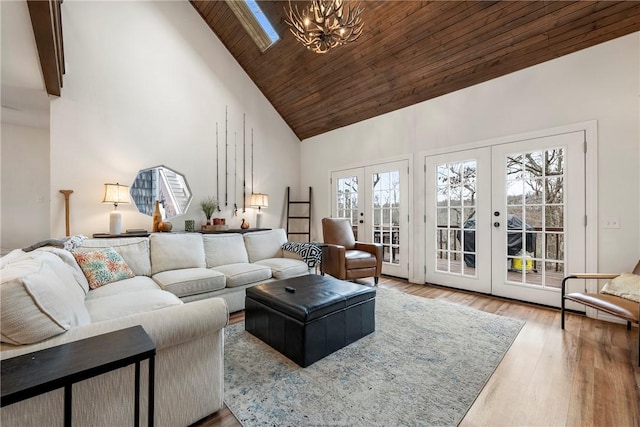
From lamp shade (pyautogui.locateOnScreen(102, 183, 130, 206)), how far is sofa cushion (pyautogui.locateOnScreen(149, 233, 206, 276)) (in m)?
0.97

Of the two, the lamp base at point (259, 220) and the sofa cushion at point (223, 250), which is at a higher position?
the lamp base at point (259, 220)

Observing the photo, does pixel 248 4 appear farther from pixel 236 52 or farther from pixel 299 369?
pixel 299 369

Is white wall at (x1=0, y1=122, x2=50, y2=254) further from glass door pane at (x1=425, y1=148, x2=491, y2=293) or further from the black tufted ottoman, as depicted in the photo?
glass door pane at (x1=425, y1=148, x2=491, y2=293)

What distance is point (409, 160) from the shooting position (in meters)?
4.17

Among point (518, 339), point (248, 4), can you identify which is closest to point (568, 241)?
point (518, 339)

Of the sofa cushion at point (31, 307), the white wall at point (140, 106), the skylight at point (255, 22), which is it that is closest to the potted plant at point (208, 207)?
the white wall at point (140, 106)

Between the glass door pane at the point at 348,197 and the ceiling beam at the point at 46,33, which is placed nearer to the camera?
the ceiling beam at the point at 46,33

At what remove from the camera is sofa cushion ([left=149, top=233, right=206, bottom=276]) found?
2.79 metres

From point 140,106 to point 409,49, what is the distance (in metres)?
3.79

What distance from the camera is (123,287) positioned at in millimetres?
2160

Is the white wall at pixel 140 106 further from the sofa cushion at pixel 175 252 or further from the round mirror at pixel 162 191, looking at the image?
the sofa cushion at pixel 175 252

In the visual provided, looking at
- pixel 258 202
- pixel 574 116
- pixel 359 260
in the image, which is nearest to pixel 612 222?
pixel 574 116

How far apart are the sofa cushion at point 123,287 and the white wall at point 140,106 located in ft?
5.85

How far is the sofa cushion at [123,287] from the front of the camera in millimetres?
2008
